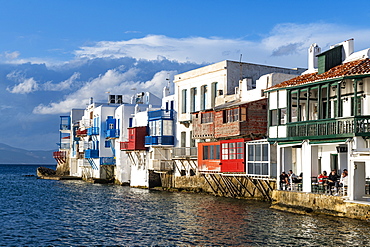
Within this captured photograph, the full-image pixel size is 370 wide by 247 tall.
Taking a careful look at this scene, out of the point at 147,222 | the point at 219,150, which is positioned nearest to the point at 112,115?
the point at 219,150

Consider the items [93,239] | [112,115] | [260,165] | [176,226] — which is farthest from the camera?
[112,115]

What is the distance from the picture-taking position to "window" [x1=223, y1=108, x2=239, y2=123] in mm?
40281

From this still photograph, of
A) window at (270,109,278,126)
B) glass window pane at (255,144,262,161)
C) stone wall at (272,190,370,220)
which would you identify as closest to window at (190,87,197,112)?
glass window pane at (255,144,262,161)

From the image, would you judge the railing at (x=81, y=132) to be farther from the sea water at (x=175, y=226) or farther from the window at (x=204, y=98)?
the sea water at (x=175, y=226)

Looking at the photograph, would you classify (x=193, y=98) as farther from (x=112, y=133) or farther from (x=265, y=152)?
(x=112, y=133)

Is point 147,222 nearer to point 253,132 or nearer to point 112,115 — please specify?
point 253,132

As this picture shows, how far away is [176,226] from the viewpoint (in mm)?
28922

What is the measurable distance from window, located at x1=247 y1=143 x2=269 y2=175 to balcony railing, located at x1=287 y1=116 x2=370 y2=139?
4.62 metres

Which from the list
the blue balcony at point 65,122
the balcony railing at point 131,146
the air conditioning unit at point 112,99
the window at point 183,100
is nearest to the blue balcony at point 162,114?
the window at point 183,100

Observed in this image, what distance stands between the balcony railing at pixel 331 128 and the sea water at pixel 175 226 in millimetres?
4405

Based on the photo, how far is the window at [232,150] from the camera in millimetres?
39906

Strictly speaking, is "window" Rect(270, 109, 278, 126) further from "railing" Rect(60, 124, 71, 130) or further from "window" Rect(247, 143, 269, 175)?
"railing" Rect(60, 124, 71, 130)

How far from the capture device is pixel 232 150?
4097 centimetres

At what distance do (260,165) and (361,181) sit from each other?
11100mm
